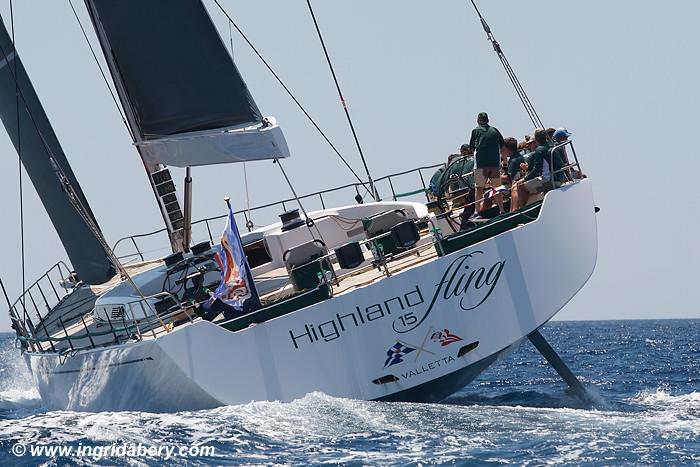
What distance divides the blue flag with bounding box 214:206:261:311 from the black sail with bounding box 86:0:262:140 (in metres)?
3.27

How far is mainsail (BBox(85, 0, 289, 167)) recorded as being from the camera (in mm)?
18219

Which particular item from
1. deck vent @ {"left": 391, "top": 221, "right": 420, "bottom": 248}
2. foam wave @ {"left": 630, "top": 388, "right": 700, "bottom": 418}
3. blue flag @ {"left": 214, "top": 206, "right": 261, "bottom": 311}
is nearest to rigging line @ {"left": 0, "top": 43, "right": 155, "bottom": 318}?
blue flag @ {"left": 214, "top": 206, "right": 261, "bottom": 311}

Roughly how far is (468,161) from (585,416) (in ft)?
18.6

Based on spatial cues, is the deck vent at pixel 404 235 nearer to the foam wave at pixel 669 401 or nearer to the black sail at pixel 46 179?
the foam wave at pixel 669 401

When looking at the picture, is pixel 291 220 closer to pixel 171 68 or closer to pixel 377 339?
pixel 171 68

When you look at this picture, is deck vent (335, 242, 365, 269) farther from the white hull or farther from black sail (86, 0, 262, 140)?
black sail (86, 0, 262, 140)

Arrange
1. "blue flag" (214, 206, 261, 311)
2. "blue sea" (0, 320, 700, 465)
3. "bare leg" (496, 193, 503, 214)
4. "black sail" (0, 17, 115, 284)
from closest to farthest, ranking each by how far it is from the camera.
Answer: "blue sea" (0, 320, 700, 465) < "blue flag" (214, 206, 261, 311) < "bare leg" (496, 193, 503, 214) < "black sail" (0, 17, 115, 284)

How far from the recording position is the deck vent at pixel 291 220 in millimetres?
19906

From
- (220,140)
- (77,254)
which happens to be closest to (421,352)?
(220,140)

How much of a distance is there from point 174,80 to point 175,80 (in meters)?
0.01

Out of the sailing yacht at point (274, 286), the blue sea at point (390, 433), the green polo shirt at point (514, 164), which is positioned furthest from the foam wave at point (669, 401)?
the green polo shirt at point (514, 164)

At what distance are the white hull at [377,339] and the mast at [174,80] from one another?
3.59 meters

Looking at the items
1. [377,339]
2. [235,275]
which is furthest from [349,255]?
[377,339]

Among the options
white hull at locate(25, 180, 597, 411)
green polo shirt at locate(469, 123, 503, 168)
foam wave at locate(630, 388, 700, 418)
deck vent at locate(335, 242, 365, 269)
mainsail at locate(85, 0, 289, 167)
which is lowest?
foam wave at locate(630, 388, 700, 418)
